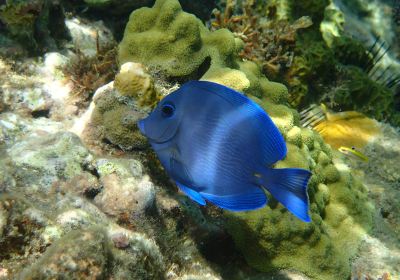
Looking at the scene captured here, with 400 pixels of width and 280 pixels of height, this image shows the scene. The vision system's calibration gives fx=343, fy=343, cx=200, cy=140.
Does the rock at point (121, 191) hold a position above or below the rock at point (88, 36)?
above

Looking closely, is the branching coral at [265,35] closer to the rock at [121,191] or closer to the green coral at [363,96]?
the green coral at [363,96]

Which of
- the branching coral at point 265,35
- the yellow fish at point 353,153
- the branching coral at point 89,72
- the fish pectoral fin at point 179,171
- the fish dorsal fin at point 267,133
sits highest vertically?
the fish dorsal fin at point 267,133

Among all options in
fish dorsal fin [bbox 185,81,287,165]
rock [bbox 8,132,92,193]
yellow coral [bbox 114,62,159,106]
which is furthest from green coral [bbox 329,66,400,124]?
fish dorsal fin [bbox 185,81,287,165]

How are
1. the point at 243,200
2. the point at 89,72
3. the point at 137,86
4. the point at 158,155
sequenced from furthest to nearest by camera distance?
the point at 89,72 < the point at 137,86 < the point at 158,155 < the point at 243,200

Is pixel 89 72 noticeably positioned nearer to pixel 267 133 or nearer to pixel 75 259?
pixel 75 259

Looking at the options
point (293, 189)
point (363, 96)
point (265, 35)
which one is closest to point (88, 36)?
point (265, 35)

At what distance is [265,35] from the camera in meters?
5.84

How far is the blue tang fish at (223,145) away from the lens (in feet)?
5.44

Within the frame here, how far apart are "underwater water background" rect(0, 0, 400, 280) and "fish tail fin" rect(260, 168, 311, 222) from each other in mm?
52

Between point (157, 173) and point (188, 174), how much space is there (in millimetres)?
1700

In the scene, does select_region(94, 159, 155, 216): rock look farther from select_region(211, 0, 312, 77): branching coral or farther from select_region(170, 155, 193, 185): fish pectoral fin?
select_region(211, 0, 312, 77): branching coral

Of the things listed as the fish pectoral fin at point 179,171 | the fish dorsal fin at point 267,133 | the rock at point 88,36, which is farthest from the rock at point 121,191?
the rock at point 88,36

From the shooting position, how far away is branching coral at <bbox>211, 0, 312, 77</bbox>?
5570mm

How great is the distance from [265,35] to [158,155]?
4652 millimetres
